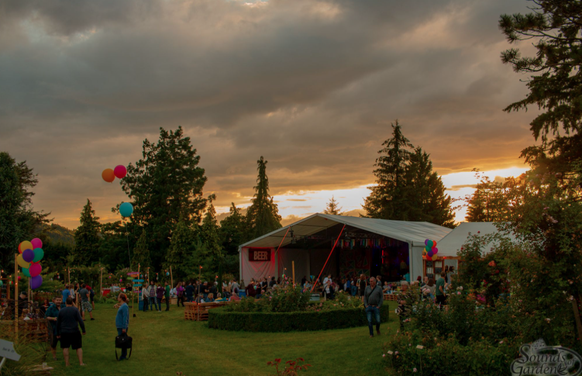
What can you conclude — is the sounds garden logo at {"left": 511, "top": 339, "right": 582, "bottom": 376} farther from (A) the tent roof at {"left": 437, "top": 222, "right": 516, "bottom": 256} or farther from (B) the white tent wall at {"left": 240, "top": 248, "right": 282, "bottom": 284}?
(B) the white tent wall at {"left": 240, "top": 248, "right": 282, "bottom": 284}

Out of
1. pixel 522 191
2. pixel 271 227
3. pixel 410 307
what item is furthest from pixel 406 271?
pixel 522 191

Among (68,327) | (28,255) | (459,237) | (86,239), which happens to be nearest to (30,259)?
(28,255)

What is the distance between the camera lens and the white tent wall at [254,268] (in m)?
25.3

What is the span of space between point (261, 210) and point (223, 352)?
33.1 m

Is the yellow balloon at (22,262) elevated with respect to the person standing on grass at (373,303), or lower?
elevated

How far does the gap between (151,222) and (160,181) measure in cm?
333

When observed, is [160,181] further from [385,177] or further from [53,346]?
[53,346]

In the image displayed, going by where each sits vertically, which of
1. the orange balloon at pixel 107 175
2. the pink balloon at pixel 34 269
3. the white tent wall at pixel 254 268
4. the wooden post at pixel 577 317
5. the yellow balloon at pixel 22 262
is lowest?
the white tent wall at pixel 254 268

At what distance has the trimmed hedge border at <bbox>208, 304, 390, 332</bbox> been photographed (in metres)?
12.0

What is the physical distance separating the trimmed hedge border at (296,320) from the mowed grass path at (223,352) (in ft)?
1.17

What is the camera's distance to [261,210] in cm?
4256

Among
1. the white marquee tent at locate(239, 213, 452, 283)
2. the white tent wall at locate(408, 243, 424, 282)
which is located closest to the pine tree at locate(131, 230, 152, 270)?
the white marquee tent at locate(239, 213, 452, 283)

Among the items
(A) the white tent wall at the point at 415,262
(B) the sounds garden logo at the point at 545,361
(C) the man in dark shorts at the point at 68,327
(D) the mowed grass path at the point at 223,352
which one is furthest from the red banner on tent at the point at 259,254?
(B) the sounds garden logo at the point at 545,361

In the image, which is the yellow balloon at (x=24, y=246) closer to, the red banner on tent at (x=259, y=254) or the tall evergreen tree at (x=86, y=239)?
the red banner on tent at (x=259, y=254)
